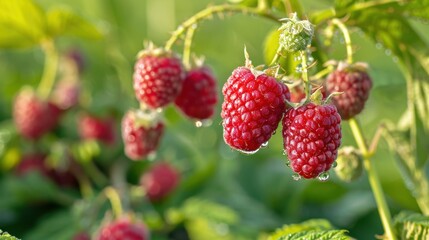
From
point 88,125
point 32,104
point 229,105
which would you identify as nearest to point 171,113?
point 88,125

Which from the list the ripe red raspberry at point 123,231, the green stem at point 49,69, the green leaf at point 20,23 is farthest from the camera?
the green stem at point 49,69

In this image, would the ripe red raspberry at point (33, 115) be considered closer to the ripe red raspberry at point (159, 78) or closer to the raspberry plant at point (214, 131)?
the raspberry plant at point (214, 131)

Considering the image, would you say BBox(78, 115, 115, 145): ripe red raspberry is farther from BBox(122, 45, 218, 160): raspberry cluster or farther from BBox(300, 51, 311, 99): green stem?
BBox(300, 51, 311, 99): green stem

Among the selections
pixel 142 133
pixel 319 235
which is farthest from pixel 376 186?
pixel 142 133

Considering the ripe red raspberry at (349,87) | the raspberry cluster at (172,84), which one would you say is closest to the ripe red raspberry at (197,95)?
the raspberry cluster at (172,84)

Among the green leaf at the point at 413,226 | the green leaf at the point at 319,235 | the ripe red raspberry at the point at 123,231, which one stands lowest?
the green leaf at the point at 413,226

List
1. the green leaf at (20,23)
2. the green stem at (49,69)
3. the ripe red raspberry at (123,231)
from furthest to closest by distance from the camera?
the green stem at (49,69)
the green leaf at (20,23)
the ripe red raspberry at (123,231)
